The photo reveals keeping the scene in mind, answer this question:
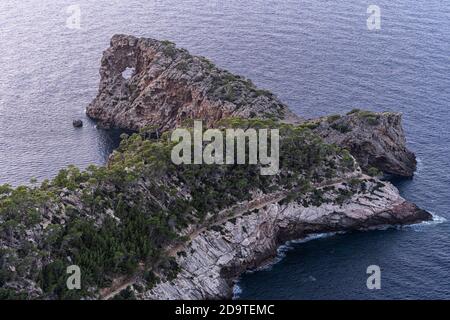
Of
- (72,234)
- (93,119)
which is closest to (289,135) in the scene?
(72,234)

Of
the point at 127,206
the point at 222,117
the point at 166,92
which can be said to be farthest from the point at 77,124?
the point at 127,206

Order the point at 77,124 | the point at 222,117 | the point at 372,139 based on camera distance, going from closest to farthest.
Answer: the point at 372,139 → the point at 222,117 → the point at 77,124

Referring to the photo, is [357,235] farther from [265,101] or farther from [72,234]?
[72,234]

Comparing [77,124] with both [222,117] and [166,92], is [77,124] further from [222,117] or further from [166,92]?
[222,117]

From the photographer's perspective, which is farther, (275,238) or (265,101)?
(265,101)

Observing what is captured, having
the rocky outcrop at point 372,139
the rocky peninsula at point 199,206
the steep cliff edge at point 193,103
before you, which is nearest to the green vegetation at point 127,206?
the rocky peninsula at point 199,206

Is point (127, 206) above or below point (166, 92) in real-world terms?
below
